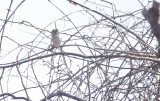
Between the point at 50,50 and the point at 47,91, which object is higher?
the point at 50,50

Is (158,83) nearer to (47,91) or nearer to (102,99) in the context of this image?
(102,99)

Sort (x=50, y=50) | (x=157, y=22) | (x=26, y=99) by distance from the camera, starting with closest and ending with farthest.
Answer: (x=157, y=22), (x=26, y=99), (x=50, y=50)

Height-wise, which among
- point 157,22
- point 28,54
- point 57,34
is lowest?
point 157,22

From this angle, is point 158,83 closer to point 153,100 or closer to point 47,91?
point 153,100

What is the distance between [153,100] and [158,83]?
0.09 m

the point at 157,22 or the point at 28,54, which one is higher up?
the point at 28,54

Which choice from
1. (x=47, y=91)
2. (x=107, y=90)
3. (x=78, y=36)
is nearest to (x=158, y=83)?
(x=107, y=90)

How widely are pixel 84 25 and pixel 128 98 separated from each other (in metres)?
0.40

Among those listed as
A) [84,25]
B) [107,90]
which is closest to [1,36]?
[84,25]

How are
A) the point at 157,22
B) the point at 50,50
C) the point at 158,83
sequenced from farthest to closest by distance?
the point at 158,83, the point at 50,50, the point at 157,22

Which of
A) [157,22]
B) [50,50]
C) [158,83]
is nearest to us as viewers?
[157,22]

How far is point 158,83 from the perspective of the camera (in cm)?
162

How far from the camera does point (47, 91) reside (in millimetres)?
1396

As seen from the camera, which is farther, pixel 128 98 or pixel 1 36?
pixel 128 98
